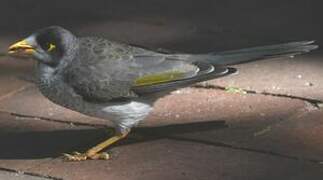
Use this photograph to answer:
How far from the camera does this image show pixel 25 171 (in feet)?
19.1

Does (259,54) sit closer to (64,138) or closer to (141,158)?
(141,158)

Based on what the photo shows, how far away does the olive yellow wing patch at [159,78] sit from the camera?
19.4 ft

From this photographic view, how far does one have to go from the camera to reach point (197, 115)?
6.66 metres

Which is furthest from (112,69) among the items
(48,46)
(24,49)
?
(24,49)

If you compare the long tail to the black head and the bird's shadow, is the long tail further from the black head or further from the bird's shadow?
the black head

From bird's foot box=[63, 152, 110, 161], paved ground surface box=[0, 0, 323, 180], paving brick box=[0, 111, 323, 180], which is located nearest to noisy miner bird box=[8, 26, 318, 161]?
bird's foot box=[63, 152, 110, 161]

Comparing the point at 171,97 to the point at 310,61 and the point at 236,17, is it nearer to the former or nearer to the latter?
the point at 310,61

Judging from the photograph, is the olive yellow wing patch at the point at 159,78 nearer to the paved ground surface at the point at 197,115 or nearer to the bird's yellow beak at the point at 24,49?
the paved ground surface at the point at 197,115

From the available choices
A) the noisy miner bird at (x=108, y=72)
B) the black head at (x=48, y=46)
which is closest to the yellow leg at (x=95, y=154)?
the noisy miner bird at (x=108, y=72)

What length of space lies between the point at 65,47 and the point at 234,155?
1235 mm

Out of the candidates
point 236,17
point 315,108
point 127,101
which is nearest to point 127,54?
point 127,101

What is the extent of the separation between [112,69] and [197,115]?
3.21 ft

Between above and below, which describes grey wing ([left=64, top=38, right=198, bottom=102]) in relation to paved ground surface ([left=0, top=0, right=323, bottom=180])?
above

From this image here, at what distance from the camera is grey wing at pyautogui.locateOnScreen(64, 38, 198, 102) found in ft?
19.1
